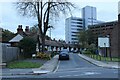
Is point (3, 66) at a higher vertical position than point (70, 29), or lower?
lower

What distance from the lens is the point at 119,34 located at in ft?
192

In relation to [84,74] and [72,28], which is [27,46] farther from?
[72,28]

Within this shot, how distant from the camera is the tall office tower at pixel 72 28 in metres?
168

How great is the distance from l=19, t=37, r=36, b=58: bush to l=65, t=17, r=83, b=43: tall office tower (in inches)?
4464

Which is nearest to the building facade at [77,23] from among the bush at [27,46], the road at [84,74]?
the bush at [27,46]

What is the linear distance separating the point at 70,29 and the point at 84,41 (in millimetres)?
50865

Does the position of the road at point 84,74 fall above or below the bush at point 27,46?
below

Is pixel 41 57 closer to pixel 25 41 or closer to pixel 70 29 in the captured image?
pixel 25 41

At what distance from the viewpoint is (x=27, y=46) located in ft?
163

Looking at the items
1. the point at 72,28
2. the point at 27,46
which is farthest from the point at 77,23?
the point at 27,46

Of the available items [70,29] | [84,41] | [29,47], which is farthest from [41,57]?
[70,29]

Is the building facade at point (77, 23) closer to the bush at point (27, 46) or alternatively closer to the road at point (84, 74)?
the bush at point (27, 46)

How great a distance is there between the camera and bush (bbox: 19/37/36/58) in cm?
4891

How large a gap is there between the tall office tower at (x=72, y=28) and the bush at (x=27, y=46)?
113m
